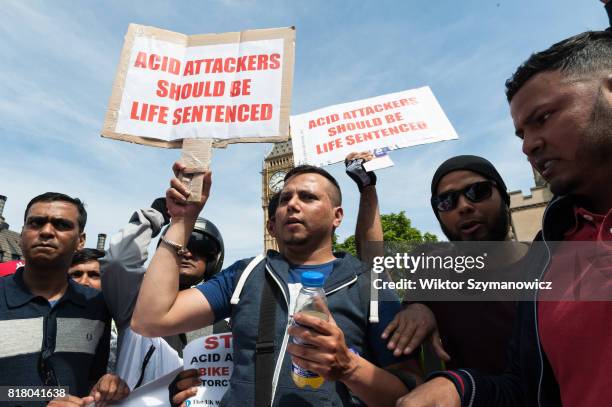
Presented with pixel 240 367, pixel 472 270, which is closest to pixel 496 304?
pixel 472 270

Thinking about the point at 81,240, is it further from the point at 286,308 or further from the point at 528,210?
the point at 528,210

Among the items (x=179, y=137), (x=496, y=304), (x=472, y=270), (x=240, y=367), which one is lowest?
(x=240, y=367)

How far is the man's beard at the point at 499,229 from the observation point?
242 centimetres

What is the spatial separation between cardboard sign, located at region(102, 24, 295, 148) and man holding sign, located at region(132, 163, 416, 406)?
1.48 ft

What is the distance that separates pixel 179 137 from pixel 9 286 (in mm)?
1562

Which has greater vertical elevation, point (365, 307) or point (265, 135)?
point (265, 135)

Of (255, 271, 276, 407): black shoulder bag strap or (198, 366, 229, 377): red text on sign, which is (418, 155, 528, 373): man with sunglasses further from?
(198, 366, 229, 377): red text on sign

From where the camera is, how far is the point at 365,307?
203 cm

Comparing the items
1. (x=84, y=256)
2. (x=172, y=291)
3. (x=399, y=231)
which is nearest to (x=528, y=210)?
(x=399, y=231)

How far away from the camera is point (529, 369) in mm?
1479

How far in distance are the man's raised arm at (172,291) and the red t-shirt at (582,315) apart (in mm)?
1574

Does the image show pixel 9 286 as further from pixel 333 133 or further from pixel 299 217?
pixel 333 133

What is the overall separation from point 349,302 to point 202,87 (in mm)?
1718

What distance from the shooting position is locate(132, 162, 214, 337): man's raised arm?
1.98m
